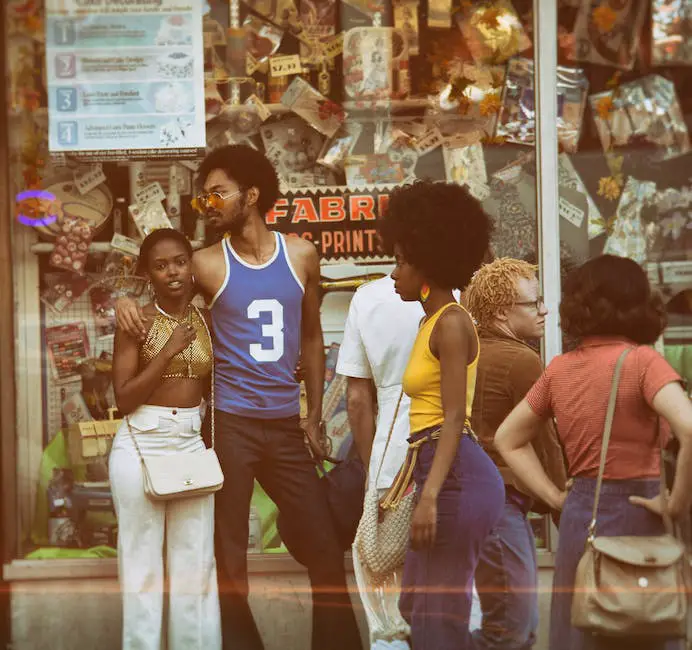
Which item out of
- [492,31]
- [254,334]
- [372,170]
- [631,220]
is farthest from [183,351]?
[631,220]

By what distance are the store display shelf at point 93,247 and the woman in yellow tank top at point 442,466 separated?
215 cm

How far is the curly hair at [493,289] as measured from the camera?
4844mm

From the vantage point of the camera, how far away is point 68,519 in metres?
6.08

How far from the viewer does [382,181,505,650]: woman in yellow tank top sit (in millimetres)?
3965

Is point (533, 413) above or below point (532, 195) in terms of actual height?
below

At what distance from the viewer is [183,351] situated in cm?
495

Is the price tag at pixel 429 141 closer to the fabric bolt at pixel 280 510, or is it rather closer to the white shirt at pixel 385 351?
the white shirt at pixel 385 351

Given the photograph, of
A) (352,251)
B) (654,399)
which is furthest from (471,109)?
(654,399)

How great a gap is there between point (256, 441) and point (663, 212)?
8.70 ft

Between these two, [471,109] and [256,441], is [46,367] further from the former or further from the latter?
[471,109]

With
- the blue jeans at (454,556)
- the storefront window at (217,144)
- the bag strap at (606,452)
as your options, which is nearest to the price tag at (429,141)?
the storefront window at (217,144)

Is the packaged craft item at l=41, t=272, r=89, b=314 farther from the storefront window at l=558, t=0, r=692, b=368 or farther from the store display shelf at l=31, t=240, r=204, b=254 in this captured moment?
the storefront window at l=558, t=0, r=692, b=368

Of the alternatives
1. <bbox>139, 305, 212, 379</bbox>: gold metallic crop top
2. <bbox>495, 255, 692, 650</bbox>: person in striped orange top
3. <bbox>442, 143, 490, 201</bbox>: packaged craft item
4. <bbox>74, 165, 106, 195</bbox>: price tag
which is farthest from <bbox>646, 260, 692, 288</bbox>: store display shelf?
<bbox>74, 165, 106, 195</bbox>: price tag

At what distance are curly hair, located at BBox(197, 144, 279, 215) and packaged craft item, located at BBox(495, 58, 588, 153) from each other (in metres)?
1.52
